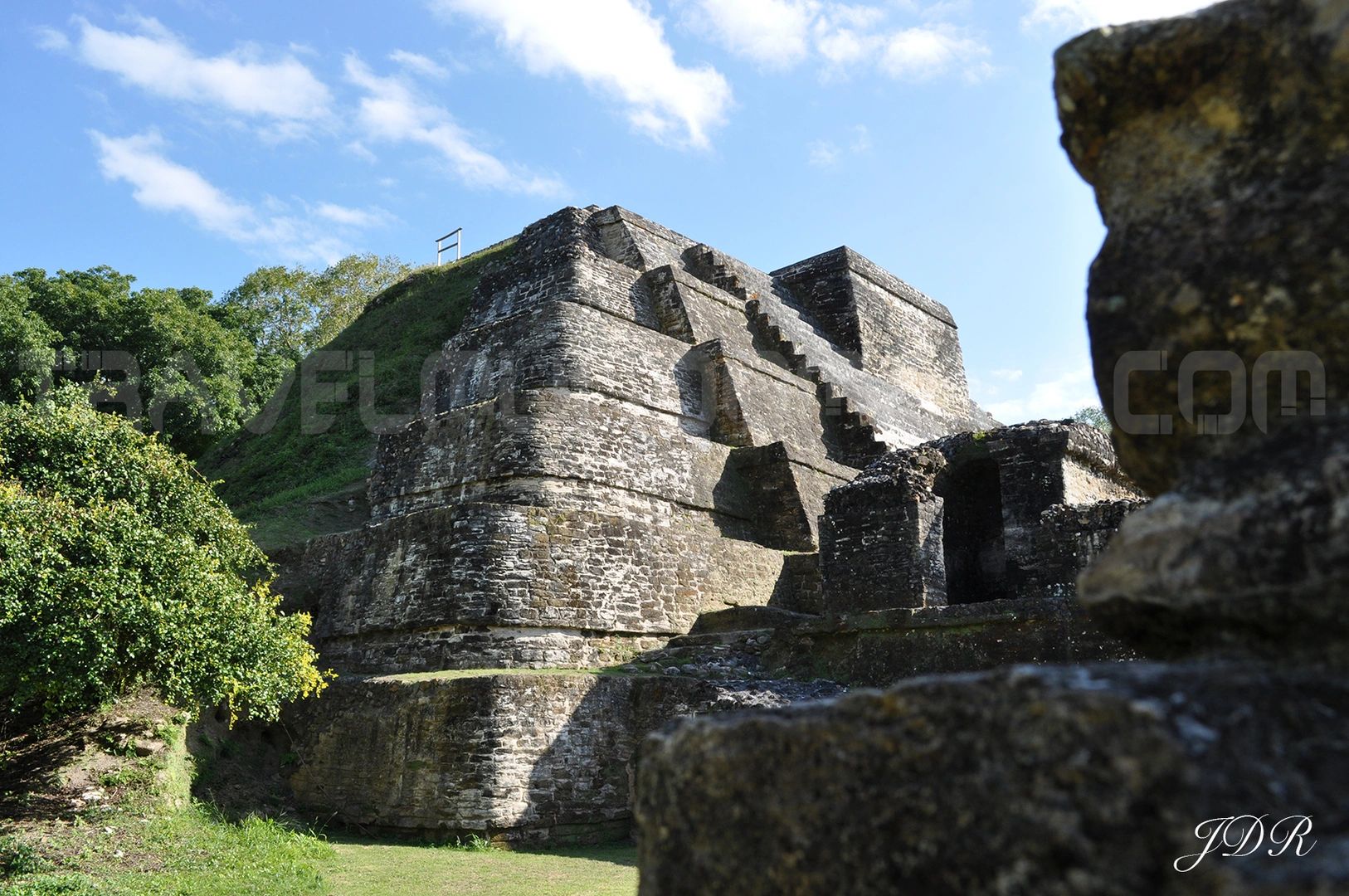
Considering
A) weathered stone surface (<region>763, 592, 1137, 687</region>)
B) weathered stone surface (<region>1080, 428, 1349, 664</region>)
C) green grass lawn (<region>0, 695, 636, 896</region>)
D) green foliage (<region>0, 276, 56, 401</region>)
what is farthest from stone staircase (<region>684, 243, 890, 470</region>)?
weathered stone surface (<region>1080, 428, 1349, 664</region>)

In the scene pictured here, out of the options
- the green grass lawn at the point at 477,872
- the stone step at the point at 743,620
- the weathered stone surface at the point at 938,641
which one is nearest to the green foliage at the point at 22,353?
the green grass lawn at the point at 477,872

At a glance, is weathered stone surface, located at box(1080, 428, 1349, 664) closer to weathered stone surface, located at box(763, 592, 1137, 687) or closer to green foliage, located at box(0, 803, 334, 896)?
weathered stone surface, located at box(763, 592, 1137, 687)

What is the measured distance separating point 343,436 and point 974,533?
13.3 metres

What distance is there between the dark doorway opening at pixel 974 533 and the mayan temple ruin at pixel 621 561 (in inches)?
1.3

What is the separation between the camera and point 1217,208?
5.61ft

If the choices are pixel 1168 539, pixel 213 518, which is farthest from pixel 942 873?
pixel 213 518

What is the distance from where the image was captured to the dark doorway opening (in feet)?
41.1

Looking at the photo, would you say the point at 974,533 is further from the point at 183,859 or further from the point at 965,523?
the point at 183,859

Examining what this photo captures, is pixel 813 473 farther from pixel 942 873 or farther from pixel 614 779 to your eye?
pixel 942 873

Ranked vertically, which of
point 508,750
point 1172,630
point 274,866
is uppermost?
point 1172,630

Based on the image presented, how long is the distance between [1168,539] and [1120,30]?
0.93 meters

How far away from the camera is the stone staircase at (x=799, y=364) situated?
16.6 metres

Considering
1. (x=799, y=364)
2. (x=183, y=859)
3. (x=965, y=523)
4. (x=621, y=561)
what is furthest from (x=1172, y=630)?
(x=799, y=364)

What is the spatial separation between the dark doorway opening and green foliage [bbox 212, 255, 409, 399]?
23.2 metres
